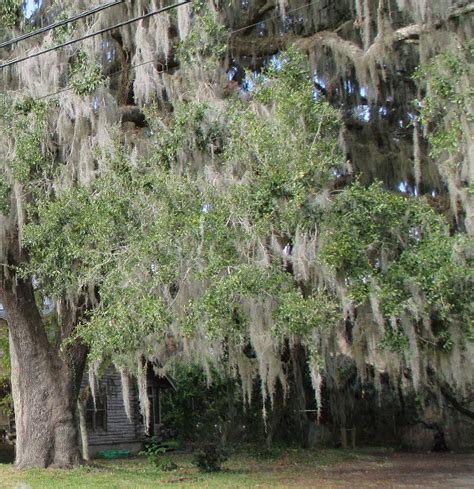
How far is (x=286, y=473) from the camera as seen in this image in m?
14.8

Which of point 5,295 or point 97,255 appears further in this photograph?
point 5,295

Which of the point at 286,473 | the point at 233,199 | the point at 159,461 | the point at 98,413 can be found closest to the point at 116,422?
the point at 98,413

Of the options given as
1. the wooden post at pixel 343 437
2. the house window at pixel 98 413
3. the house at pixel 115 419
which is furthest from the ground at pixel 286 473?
the house window at pixel 98 413

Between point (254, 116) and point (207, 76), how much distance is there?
7.50 feet

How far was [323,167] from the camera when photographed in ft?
27.8

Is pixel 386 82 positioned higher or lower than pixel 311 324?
higher

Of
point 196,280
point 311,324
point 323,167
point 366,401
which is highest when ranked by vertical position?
point 323,167

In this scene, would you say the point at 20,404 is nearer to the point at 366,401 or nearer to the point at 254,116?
the point at 254,116

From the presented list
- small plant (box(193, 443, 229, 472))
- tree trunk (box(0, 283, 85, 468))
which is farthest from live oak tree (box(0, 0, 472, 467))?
small plant (box(193, 443, 229, 472))

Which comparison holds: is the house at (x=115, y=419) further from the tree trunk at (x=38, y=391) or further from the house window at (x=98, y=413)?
the tree trunk at (x=38, y=391)

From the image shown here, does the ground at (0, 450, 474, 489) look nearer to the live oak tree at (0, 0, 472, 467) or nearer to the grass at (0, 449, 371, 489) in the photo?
the grass at (0, 449, 371, 489)

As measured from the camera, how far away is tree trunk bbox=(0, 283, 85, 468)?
1254 centimetres

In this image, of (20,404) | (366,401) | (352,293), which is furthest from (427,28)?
(366,401)

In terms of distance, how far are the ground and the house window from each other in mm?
2069
